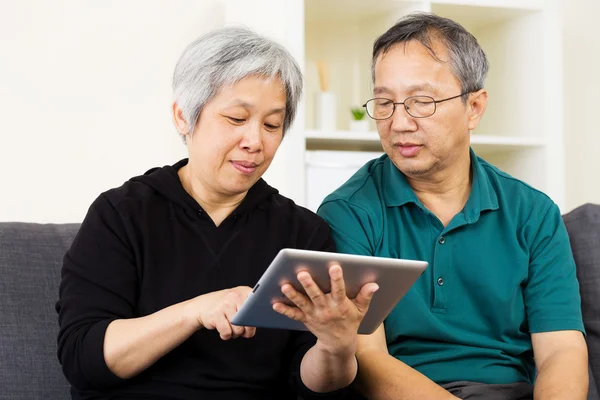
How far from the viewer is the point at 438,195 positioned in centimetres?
194

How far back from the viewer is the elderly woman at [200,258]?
1.50m

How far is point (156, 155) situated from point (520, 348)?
1.60m

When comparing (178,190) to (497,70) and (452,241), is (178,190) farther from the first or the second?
(497,70)

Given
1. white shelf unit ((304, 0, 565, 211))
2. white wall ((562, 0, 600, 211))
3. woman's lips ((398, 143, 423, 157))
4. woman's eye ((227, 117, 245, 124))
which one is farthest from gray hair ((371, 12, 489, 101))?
white wall ((562, 0, 600, 211))

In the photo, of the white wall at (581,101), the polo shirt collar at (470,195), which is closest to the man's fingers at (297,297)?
the polo shirt collar at (470,195)

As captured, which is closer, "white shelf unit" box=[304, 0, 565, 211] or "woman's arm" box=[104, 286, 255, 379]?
"woman's arm" box=[104, 286, 255, 379]

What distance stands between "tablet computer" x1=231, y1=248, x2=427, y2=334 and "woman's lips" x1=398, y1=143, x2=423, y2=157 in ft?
1.62

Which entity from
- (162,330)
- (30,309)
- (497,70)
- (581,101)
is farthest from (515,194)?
(581,101)

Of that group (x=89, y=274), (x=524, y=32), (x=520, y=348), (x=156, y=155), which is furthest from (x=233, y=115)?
(x=524, y=32)

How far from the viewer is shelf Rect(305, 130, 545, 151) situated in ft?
9.73

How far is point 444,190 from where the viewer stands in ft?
6.33

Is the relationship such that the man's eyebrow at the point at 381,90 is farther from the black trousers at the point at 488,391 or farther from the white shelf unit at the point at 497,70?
the white shelf unit at the point at 497,70

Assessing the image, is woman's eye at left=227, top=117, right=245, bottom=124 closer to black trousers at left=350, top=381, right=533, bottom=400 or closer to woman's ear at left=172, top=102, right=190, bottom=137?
woman's ear at left=172, top=102, right=190, bottom=137

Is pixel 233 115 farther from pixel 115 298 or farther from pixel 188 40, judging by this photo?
pixel 188 40
